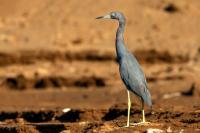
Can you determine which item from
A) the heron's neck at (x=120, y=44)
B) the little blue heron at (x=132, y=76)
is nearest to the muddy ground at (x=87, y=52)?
the heron's neck at (x=120, y=44)

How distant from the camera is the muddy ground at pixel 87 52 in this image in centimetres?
2402

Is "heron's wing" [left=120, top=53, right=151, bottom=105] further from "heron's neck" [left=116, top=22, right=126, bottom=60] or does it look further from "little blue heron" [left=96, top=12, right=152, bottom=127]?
"heron's neck" [left=116, top=22, right=126, bottom=60]

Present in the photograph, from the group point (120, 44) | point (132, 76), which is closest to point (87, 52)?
point (120, 44)

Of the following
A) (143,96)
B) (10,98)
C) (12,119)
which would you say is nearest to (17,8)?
(10,98)

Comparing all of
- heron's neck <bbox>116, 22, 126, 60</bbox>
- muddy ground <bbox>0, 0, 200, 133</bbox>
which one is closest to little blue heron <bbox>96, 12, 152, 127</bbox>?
heron's neck <bbox>116, 22, 126, 60</bbox>

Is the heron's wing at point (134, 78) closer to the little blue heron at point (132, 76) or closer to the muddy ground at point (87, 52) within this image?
the little blue heron at point (132, 76)

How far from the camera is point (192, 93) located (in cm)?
2144

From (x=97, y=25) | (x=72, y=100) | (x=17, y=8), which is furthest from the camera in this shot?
(x=17, y=8)

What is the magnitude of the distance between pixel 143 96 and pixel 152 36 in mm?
16099

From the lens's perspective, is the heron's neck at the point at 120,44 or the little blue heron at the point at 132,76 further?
the heron's neck at the point at 120,44

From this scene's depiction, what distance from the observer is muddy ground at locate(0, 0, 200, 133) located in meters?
24.0

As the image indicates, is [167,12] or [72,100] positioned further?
[167,12]

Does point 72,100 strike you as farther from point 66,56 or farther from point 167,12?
point 167,12

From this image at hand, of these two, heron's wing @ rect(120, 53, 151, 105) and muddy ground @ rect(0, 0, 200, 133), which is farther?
muddy ground @ rect(0, 0, 200, 133)
